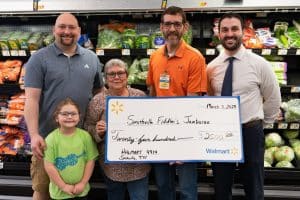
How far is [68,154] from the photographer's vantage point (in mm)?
2057

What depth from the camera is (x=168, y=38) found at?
2.01m

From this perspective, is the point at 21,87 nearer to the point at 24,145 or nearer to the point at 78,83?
the point at 24,145

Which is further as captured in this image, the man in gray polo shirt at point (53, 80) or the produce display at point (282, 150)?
the produce display at point (282, 150)

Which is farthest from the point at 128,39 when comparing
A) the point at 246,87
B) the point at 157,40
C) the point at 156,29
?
the point at 246,87

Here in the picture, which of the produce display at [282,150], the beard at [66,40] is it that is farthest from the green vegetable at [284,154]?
the beard at [66,40]

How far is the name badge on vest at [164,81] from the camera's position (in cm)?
206

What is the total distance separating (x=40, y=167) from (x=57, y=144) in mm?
295

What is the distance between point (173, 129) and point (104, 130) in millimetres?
443

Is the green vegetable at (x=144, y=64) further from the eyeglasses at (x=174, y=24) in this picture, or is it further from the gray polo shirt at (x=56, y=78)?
the eyeglasses at (x=174, y=24)

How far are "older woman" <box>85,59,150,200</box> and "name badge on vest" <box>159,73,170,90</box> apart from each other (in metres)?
0.17

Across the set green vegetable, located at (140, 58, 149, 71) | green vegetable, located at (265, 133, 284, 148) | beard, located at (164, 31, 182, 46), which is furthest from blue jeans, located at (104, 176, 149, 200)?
green vegetable, located at (265, 133, 284, 148)

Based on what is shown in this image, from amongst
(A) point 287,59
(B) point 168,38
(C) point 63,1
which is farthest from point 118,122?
(A) point 287,59

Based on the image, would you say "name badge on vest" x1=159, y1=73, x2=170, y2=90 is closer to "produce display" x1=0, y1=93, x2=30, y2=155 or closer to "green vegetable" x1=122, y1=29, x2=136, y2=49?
"green vegetable" x1=122, y1=29, x2=136, y2=49

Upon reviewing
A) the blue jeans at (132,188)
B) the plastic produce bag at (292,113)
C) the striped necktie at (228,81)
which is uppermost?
the striped necktie at (228,81)
